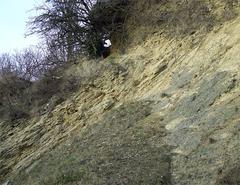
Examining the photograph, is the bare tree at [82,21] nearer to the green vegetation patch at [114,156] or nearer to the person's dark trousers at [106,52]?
the person's dark trousers at [106,52]

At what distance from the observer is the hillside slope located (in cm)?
1280

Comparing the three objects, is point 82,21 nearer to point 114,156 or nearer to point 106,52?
point 106,52

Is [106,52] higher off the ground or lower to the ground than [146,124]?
higher

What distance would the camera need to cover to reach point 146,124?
1576 centimetres

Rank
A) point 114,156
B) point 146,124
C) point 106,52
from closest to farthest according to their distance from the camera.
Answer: point 114,156 → point 146,124 → point 106,52

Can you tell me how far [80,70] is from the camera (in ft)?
72.7

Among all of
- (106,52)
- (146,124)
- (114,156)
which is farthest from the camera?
(106,52)

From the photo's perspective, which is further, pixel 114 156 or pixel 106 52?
pixel 106 52

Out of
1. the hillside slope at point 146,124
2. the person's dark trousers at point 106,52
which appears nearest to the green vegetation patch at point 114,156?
the hillside slope at point 146,124

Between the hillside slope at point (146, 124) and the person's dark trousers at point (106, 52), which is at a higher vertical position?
the person's dark trousers at point (106, 52)

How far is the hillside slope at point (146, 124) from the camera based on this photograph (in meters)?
12.8

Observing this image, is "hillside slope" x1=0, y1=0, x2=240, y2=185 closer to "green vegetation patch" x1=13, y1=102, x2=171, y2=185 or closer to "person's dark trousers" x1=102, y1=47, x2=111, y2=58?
"green vegetation patch" x1=13, y1=102, x2=171, y2=185

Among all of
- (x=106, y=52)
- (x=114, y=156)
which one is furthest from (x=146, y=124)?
(x=106, y=52)

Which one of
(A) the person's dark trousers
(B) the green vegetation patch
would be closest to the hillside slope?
(B) the green vegetation patch
